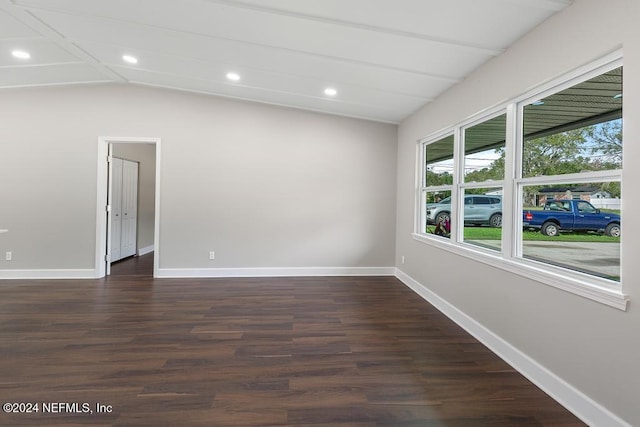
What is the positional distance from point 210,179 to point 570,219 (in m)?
4.52

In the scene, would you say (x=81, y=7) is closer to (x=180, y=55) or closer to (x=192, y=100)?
(x=180, y=55)

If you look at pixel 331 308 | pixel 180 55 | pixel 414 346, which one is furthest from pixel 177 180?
pixel 414 346

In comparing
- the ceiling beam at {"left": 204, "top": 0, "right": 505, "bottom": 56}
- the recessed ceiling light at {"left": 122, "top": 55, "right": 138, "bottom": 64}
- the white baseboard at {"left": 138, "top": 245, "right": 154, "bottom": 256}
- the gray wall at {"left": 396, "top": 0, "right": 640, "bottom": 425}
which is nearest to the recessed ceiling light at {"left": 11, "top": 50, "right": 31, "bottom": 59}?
the recessed ceiling light at {"left": 122, "top": 55, "right": 138, "bottom": 64}

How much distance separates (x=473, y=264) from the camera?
2977 millimetres

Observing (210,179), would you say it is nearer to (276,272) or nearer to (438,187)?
(276,272)

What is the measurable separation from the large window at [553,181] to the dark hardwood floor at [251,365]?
89 centimetres

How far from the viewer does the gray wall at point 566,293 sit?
62.1 inches

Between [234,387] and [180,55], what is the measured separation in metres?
3.45

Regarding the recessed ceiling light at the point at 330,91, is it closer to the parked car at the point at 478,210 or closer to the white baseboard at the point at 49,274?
the parked car at the point at 478,210

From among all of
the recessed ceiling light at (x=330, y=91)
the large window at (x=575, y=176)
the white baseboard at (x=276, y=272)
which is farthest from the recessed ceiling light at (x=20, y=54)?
the large window at (x=575, y=176)

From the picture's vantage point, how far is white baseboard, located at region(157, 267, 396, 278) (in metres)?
4.89

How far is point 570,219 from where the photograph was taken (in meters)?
2.14

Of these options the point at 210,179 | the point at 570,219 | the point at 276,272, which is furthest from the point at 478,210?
the point at 210,179

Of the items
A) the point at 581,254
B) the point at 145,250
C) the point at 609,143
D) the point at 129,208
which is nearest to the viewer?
the point at 609,143
